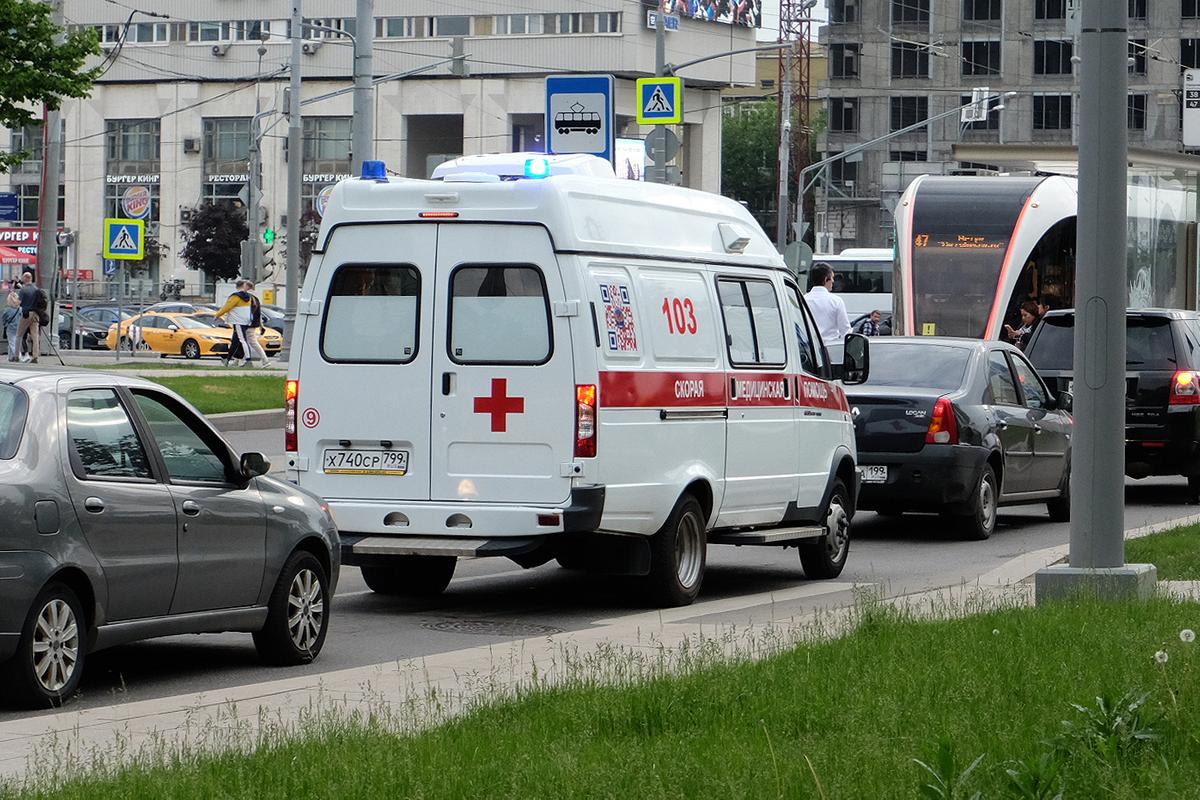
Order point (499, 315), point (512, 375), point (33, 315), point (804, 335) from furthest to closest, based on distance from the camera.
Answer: point (33, 315)
point (804, 335)
point (499, 315)
point (512, 375)

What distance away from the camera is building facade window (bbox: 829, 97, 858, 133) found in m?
112

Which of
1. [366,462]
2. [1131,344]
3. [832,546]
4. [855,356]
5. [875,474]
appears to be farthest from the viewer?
[1131,344]

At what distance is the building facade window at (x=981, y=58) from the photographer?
10744cm

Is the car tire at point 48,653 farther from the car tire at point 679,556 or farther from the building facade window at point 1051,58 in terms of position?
the building facade window at point 1051,58

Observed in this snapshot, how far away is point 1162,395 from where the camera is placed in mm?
21219

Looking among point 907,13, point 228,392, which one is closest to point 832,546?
point 228,392

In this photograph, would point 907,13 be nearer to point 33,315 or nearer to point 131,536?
point 33,315

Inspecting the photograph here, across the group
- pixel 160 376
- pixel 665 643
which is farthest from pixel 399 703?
pixel 160 376

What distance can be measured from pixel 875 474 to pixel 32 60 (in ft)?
47.1

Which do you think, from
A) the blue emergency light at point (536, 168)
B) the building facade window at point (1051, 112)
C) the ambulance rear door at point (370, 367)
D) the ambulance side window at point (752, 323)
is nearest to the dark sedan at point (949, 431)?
the ambulance side window at point (752, 323)

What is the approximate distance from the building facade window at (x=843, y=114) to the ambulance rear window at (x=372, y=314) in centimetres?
10195

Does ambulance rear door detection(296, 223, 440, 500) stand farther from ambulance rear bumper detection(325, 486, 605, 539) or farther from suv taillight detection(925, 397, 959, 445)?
suv taillight detection(925, 397, 959, 445)

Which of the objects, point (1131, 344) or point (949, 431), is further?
point (1131, 344)

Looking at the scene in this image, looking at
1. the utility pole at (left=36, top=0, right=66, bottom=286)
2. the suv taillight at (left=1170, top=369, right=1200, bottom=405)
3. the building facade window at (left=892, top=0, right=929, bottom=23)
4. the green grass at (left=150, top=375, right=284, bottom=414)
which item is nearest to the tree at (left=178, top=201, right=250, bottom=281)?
the building facade window at (left=892, top=0, right=929, bottom=23)
